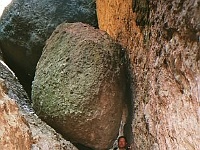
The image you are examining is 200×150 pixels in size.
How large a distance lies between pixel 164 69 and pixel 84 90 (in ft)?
1.34

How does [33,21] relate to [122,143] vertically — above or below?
above

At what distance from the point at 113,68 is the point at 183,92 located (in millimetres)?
531

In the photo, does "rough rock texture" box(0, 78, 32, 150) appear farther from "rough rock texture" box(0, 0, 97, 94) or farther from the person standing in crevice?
"rough rock texture" box(0, 0, 97, 94)

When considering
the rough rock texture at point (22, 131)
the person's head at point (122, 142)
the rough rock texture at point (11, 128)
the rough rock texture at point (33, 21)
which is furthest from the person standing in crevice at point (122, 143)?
the rough rock texture at point (33, 21)

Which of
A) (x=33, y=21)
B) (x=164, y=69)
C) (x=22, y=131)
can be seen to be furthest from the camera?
(x=33, y=21)

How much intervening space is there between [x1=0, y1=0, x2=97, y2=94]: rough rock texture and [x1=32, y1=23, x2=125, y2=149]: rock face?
462mm

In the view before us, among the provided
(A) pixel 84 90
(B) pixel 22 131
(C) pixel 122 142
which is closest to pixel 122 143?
(C) pixel 122 142

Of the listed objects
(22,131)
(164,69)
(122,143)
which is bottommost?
(122,143)

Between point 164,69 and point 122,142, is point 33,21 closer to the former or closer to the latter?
point 122,142

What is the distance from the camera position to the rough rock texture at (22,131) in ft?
4.18

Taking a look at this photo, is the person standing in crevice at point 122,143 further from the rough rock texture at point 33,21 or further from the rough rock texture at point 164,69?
the rough rock texture at point 33,21

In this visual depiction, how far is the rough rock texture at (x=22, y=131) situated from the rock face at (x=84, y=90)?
0.15 feet

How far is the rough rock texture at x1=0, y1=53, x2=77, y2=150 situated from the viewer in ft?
4.18

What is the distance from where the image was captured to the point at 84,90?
150 cm
